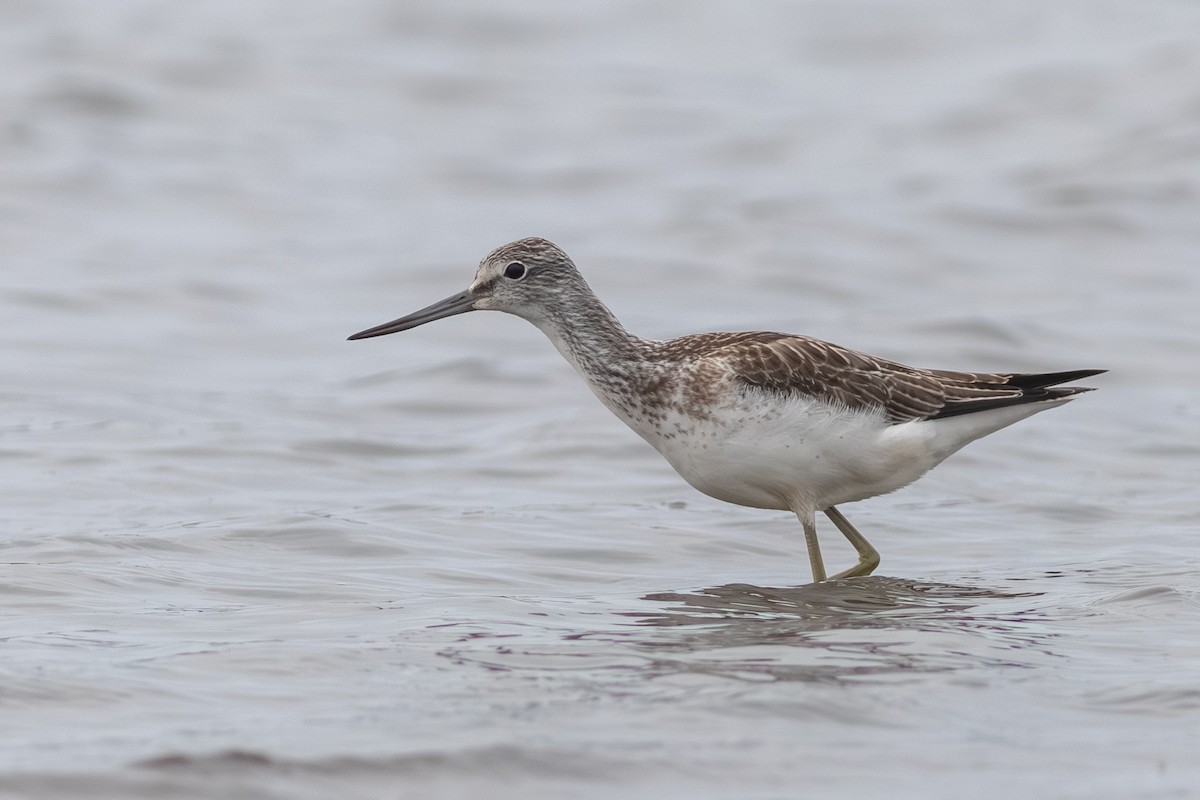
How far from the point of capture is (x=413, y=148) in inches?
999

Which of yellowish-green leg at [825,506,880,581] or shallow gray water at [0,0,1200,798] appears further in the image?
yellowish-green leg at [825,506,880,581]

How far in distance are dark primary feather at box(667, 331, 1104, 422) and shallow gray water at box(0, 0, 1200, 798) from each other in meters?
1.03

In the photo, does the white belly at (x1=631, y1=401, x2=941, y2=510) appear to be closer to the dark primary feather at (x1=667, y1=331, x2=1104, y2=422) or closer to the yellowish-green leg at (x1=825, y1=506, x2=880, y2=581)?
the dark primary feather at (x1=667, y1=331, x2=1104, y2=422)

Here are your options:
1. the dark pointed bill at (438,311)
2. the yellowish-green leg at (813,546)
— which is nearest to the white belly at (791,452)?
the yellowish-green leg at (813,546)

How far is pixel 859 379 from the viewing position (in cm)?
980

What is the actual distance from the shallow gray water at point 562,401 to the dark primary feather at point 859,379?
1026mm

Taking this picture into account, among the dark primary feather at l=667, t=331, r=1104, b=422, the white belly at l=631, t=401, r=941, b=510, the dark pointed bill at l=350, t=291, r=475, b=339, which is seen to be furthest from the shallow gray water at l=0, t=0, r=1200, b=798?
the dark pointed bill at l=350, t=291, r=475, b=339

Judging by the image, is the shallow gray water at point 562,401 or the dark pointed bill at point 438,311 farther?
the dark pointed bill at point 438,311

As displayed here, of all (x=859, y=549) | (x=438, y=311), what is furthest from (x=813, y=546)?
(x=438, y=311)

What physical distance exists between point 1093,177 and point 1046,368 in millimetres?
8241

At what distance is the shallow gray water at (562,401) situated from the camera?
6617mm

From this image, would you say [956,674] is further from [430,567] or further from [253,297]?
[253,297]

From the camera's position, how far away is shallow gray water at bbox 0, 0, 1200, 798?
6.62m

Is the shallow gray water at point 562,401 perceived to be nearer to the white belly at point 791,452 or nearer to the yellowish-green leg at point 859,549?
the yellowish-green leg at point 859,549
